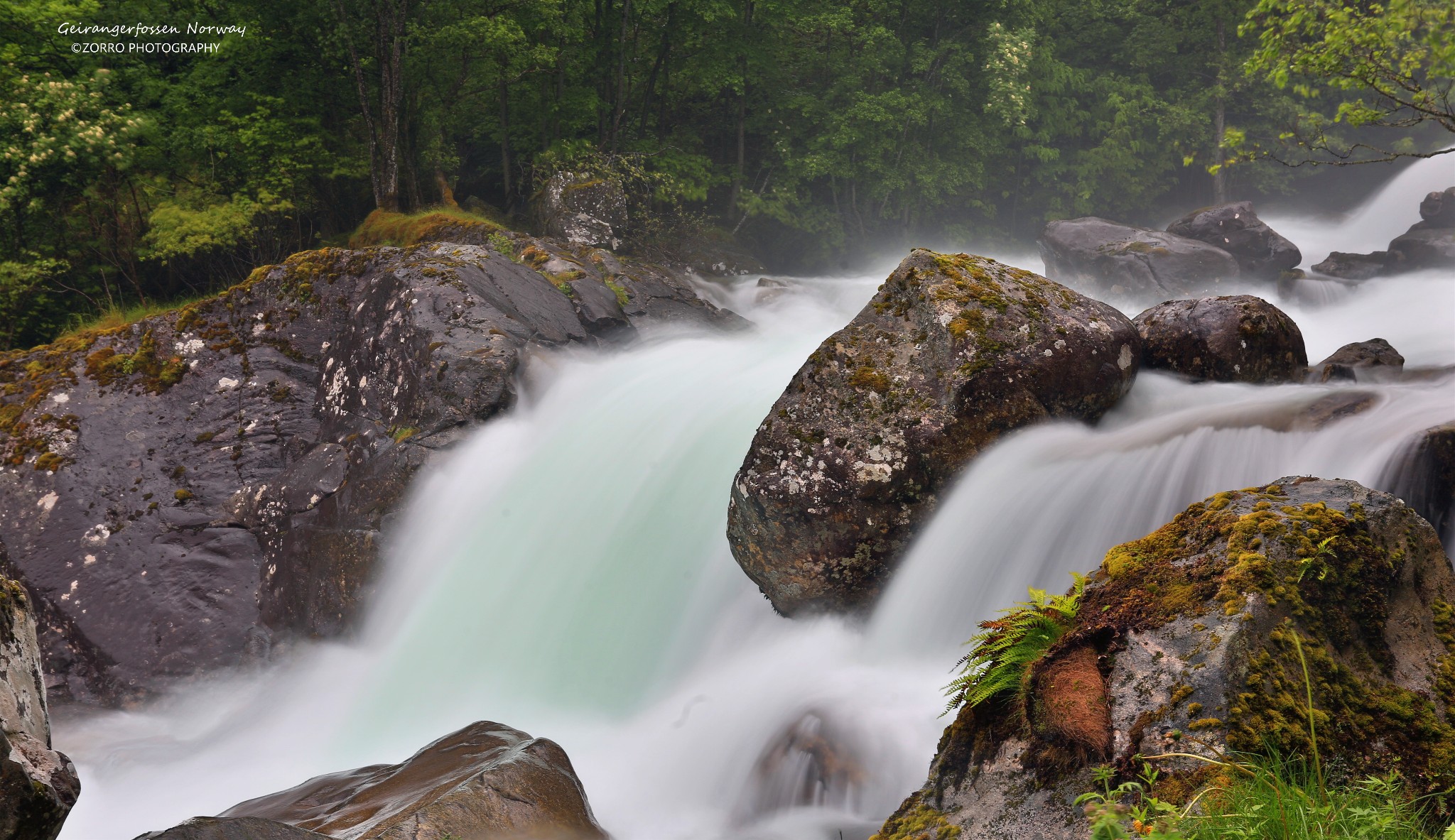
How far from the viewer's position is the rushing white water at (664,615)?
5430 millimetres

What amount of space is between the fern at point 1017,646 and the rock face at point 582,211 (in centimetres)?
1450

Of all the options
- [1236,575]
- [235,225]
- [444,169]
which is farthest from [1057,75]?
[1236,575]

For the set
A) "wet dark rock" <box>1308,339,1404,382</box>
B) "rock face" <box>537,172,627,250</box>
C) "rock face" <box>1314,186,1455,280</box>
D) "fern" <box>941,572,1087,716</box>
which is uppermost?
"rock face" <box>537,172,627,250</box>

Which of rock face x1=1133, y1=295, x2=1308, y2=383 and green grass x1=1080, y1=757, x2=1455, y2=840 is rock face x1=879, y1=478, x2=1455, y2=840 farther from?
rock face x1=1133, y1=295, x2=1308, y2=383

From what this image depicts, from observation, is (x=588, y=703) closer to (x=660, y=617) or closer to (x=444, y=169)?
(x=660, y=617)

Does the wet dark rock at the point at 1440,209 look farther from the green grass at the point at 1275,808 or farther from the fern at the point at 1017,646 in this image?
the green grass at the point at 1275,808

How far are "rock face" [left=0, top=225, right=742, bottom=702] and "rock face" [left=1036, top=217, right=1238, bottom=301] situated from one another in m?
14.6

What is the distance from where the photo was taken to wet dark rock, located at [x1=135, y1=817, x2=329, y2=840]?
2.91m

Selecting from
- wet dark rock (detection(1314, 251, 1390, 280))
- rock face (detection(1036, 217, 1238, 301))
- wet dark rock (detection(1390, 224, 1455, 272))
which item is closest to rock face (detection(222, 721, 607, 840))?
rock face (detection(1036, 217, 1238, 301))

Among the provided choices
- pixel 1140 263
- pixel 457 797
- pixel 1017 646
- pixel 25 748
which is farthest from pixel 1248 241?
pixel 25 748

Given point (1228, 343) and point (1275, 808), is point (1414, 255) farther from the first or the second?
point (1275, 808)

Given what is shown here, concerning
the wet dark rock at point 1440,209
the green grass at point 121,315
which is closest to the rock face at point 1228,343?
the green grass at point 121,315

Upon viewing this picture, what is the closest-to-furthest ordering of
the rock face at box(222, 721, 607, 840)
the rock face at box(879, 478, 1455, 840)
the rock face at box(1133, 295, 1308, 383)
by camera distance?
the rock face at box(879, 478, 1455, 840)
the rock face at box(222, 721, 607, 840)
the rock face at box(1133, 295, 1308, 383)

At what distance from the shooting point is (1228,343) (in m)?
7.17
